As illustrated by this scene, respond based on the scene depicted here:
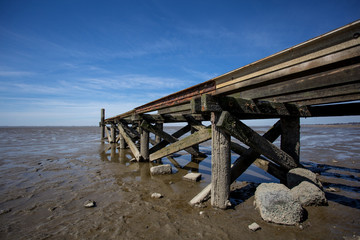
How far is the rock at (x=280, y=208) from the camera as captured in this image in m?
2.61

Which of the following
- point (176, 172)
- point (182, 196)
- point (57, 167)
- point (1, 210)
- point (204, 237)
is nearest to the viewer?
point (204, 237)

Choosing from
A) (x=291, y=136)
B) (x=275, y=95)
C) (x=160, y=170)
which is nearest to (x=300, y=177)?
(x=291, y=136)

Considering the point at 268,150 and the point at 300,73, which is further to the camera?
the point at 268,150

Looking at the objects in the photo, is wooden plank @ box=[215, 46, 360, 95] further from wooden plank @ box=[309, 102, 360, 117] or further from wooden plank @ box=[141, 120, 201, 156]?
wooden plank @ box=[141, 120, 201, 156]

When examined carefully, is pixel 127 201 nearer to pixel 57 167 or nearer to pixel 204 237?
pixel 204 237

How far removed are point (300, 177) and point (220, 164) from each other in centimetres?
174

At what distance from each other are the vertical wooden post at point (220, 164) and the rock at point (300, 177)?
1.48 m

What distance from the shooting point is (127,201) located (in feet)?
11.7

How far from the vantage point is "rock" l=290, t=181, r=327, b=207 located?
3.18 metres

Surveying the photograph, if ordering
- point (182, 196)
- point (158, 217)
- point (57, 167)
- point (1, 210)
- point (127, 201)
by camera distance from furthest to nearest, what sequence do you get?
point (57, 167), point (182, 196), point (127, 201), point (1, 210), point (158, 217)

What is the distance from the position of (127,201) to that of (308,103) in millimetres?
4299

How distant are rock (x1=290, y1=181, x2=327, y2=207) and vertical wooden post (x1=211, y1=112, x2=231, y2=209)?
4.18ft

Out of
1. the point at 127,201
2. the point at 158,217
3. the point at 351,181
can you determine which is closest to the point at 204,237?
the point at 158,217

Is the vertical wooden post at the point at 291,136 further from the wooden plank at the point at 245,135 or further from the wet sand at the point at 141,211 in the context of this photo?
the wet sand at the point at 141,211
